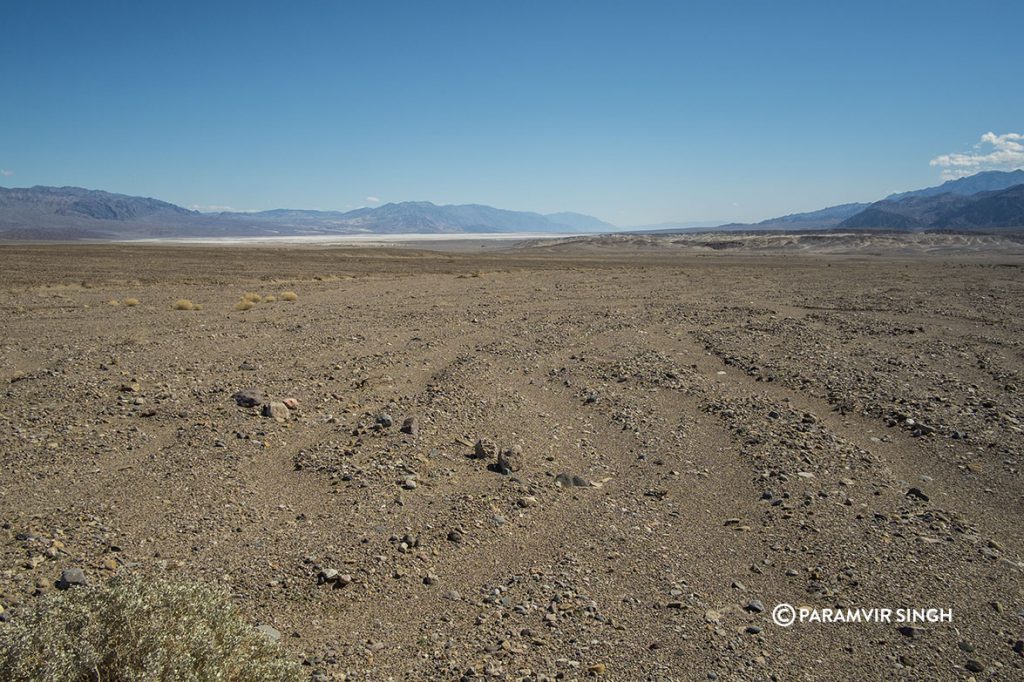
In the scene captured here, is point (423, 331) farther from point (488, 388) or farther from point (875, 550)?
point (875, 550)

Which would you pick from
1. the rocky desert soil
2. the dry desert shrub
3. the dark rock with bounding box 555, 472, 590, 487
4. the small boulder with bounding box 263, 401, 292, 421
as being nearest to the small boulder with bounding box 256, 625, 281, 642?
the rocky desert soil

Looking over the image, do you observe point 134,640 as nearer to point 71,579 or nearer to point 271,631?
point 271,631

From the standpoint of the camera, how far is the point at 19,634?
2.87m

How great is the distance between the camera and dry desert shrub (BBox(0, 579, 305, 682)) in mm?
2857

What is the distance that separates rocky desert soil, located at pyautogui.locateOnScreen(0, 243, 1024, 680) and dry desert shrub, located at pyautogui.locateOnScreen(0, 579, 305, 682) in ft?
2.71

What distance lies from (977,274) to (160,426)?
44.2 m

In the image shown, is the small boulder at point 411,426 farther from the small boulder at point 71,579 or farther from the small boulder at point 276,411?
the small boulder at point 71,579

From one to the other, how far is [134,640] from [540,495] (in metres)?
4.23

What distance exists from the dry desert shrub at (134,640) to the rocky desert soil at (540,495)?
827mm

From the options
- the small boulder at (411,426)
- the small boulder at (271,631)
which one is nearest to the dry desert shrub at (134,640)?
the small boulder at (271,631)

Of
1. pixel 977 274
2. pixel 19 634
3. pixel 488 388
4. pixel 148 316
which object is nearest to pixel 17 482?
pixel 19 634
